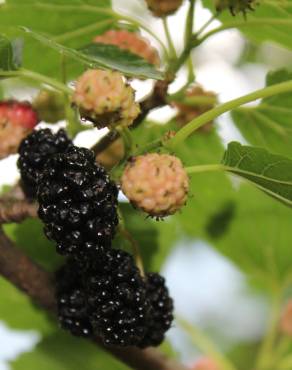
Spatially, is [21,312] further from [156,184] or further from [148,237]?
[156,184]

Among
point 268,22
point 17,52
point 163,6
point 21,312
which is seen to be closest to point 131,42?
point 163,6

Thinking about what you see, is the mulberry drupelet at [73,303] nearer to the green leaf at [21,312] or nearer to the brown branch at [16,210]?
the brown branch at [16,210]

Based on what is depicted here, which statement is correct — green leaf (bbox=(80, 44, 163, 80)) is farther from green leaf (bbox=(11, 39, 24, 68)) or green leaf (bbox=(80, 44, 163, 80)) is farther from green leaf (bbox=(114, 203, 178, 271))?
green leaf (bbox=(114, 203, 178, 271))

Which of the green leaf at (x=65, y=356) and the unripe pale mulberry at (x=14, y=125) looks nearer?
the unripe pale mulberry at (x=14, y=125)

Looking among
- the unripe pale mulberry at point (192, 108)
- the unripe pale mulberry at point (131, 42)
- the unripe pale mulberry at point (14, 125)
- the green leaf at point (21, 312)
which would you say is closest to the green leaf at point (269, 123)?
the unripe pale mulberry at point (192, 108)

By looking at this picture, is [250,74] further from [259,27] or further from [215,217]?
[259,27]
